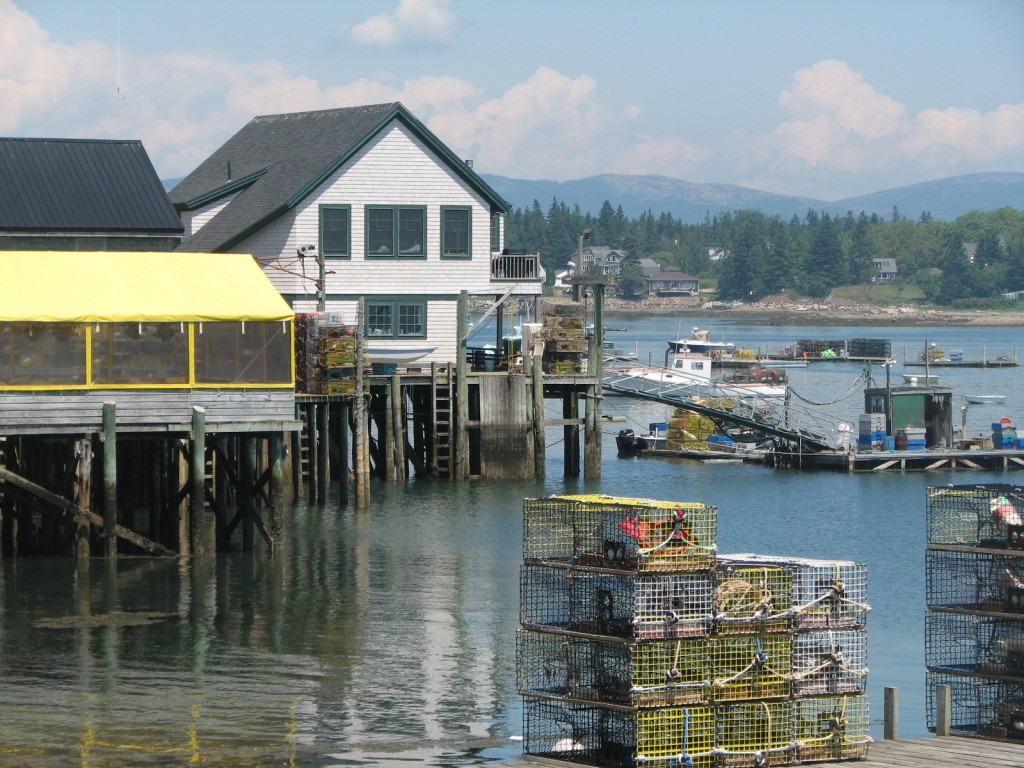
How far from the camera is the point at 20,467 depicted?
115 feet

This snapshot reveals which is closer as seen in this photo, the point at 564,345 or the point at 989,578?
the point at 989,578

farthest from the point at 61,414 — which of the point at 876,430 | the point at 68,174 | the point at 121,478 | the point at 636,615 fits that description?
the point at 876,430

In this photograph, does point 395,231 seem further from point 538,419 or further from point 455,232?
point 538,419

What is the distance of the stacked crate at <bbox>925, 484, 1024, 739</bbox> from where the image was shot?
18312 mm

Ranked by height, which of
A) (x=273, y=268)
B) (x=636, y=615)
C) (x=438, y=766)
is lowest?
(x=438, y=766)

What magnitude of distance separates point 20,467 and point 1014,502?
71.7ft

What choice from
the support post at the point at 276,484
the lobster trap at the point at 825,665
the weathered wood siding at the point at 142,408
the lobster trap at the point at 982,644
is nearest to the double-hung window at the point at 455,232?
the support post at the point at 276,484

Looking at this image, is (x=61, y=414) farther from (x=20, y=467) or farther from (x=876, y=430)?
(x=876, y=430)

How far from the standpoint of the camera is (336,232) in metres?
48.7

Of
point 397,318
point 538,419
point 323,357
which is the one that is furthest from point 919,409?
point 323,357

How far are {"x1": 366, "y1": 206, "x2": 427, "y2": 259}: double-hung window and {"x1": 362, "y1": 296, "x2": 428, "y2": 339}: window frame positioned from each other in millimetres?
1156

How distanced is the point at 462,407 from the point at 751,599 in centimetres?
3027

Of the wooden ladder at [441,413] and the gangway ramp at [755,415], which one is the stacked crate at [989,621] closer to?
the wooden ladder at [441,413]

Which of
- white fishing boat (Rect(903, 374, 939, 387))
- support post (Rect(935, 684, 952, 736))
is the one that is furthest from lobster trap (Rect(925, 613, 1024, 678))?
white fishing boat (Rect(903, 374, 939, 387))
